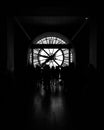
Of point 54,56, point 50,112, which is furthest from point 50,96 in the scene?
point 54,56

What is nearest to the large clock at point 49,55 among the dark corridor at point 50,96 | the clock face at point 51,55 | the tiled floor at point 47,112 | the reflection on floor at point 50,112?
the clock face at point 51,55

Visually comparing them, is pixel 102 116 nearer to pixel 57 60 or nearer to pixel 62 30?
pixel 62 30

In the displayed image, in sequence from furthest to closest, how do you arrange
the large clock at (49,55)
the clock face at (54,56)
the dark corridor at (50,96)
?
1. the clock face at (54,56)
2. the large clock at (49,55)
3. the dark corridor at (50,96)

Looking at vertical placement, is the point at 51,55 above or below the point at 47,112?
above

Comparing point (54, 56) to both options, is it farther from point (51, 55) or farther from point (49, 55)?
point (49, 55)

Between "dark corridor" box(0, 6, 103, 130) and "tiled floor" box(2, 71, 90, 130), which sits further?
"dark corridor" box(0, 6, 103, 130)

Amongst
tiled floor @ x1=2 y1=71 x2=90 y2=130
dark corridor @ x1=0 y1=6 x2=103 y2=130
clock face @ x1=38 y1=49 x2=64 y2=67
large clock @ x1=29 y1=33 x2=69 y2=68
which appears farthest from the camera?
clock face @ x1=38 y1=49 x2=64 y2=67

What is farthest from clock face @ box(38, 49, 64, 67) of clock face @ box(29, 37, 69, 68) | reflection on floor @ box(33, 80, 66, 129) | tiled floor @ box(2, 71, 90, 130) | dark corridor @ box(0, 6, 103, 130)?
reflection on floor @ box(33, 80, 66, 129)

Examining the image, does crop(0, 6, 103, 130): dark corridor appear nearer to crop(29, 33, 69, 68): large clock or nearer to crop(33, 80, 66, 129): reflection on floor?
crop(33, 80, 66, 129): reflection on floor

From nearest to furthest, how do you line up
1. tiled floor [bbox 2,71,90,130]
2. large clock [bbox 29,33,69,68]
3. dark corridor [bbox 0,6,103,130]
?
tiled floor [bbox 2,71,90,130] → dark corridor [bbox 0,6,103,130] → large clock [bbox 29,33,69,68]

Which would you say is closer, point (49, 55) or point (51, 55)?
point (51, 55)

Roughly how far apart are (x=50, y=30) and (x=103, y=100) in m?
7.15

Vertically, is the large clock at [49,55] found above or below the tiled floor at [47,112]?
above

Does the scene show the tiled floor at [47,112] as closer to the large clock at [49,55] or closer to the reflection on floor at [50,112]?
the reflection on floor at [50,112]
